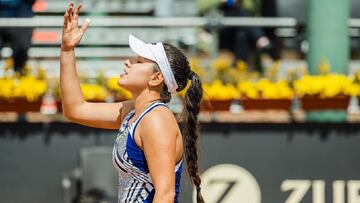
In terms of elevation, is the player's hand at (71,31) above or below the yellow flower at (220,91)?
above

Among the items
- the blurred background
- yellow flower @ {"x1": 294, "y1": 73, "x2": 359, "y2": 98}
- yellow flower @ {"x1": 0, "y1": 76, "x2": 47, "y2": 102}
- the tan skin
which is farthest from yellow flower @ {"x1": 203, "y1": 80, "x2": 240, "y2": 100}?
the tan skin

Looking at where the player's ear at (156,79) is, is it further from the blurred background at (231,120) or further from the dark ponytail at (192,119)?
the blurred background at (231,120)

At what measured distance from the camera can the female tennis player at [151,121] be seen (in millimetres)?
4555

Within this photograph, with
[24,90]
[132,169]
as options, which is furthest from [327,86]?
[132,169]

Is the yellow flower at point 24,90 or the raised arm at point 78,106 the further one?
the yellow flower at point 24,90

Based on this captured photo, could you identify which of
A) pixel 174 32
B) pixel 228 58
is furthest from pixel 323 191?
pixel 174 32

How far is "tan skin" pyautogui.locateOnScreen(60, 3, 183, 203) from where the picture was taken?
454 centimetres

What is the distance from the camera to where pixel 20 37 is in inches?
396

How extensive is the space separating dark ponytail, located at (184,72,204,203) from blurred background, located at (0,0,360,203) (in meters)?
3.27

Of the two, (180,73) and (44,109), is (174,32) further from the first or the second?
(180,73)

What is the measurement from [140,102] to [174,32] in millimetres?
6235

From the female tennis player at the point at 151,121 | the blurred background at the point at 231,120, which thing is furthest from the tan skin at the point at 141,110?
the blurred background at the point at 231,120

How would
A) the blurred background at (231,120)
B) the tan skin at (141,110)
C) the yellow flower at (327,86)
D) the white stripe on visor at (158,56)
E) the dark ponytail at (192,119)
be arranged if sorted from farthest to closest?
the yellow flower at (327,86), the blurred background at (231,120), the dark ponytail at (192,119), the white stripe on visor at (158,56), the tan skin at (141,110)

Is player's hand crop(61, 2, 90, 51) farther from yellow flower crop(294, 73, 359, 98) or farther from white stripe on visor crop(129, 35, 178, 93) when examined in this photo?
yellow flower crop(294, 73, 359, 98)
